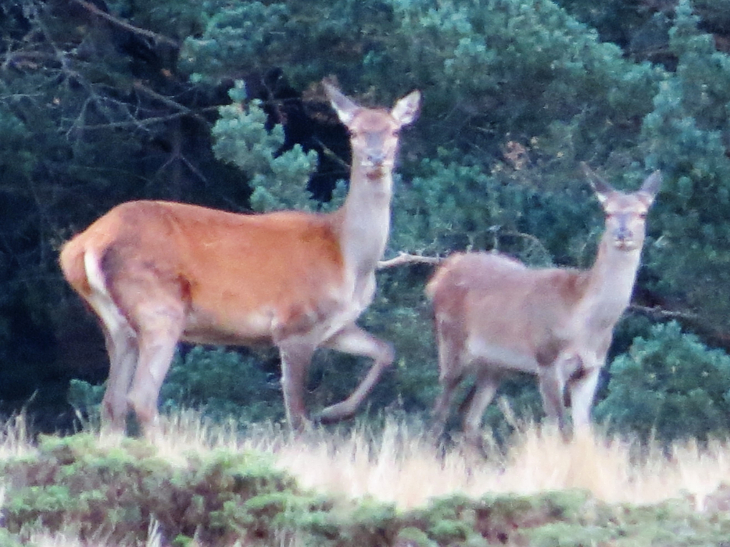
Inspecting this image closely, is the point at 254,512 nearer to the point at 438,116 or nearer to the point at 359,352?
the point at 359,352

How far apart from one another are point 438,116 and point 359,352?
4465 mm

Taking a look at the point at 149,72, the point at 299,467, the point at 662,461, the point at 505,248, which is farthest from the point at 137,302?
the point at 149,72

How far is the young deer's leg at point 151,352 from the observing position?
9.52 meters

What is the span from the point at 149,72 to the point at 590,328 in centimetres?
823

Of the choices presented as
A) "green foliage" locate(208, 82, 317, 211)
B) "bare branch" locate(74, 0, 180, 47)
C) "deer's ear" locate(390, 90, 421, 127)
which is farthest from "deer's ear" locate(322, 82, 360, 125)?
"bare branch" locate(74, 0, 180, 47)

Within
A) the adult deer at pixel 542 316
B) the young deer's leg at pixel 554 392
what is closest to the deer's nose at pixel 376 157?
the adult deer at pixel 542 316

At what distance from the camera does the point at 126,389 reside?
389 inches

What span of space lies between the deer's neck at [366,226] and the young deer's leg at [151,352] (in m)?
1.29

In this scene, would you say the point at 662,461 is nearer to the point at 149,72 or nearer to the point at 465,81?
the point at 465,81

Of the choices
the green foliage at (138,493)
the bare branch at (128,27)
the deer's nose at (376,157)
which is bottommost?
the green foliage at (138,493)

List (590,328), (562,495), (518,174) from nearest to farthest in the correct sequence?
1. (562,495)
2. (590,328)
3. (518,174)

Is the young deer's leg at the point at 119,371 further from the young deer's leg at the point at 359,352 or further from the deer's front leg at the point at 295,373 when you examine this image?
the young deer's leg at the point at 359,352

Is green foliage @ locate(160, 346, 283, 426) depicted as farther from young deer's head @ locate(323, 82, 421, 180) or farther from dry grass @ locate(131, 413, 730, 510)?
dry grass @ locate(131, 413, 730, 510)

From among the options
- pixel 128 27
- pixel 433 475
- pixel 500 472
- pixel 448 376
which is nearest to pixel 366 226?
pixel 448 376
